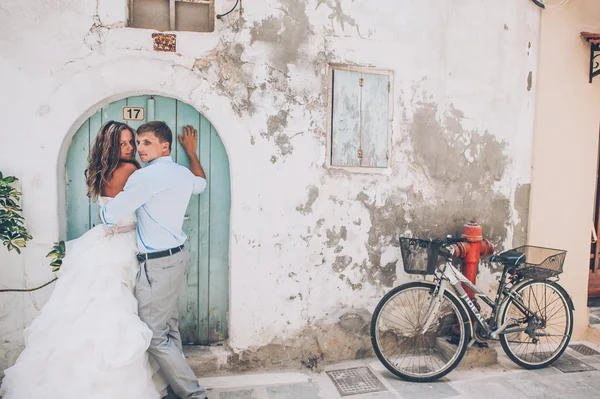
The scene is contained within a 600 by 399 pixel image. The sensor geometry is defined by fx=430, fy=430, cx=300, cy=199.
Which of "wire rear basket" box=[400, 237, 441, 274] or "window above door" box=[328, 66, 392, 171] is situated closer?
"wire rear basket" box=[400, 237, 441, 274]

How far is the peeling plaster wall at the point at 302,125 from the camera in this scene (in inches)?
147

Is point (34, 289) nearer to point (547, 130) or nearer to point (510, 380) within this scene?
point (510, 380)

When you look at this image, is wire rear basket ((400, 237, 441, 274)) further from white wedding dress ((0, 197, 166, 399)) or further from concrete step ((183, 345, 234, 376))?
white wedding dress ((0, 197, 166, 399))

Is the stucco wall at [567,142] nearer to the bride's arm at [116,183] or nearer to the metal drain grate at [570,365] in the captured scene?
the metal drain grate at [570,365]

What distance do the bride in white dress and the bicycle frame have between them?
8.36 feet

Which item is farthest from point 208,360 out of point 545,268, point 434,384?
point 545,268

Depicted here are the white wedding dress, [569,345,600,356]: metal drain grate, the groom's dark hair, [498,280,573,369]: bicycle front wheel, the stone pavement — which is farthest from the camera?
[569,345,600,356]: metal drain grate

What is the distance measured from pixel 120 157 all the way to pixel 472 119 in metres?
3.61

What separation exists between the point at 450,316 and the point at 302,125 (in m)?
2.64

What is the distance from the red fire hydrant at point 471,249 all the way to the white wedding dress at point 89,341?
307 cm

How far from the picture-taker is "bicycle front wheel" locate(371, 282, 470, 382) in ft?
13.6

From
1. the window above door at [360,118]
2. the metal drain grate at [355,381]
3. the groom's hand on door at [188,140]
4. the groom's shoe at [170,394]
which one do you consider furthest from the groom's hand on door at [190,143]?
the metal drain grate at [355,381]

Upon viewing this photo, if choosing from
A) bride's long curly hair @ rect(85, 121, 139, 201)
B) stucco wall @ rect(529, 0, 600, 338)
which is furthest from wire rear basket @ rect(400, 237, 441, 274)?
bride's long curly hair @ rect(85, 121, 139, 201)

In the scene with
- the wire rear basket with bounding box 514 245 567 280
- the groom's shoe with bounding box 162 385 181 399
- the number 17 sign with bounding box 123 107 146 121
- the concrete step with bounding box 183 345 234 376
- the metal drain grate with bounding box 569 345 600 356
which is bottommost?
the metal drain grate with bounding box 569 345 600 356
